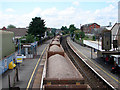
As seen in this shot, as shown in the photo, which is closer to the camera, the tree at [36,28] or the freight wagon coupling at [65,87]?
the freight wagon coupling at [65,87]

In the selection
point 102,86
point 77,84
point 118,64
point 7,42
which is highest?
point 7,42

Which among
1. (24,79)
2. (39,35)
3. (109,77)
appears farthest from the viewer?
(39,35)

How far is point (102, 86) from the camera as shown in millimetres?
12914

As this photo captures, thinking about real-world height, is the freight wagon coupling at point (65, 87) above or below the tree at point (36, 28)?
below

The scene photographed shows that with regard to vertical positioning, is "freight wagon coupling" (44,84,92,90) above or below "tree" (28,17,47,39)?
below

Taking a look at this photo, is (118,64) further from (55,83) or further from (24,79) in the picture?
(55,83)

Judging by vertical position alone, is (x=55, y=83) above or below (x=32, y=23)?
below

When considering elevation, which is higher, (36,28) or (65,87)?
(36,28)

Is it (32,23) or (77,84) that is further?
(32,23)

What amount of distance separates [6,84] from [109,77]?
1084cm

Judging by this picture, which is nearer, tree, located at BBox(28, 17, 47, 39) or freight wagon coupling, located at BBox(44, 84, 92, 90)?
freight wagon coupling, located at BBox(44, 84, 92, 90)

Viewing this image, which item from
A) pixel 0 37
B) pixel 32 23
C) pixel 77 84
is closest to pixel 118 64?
pixel 77 84

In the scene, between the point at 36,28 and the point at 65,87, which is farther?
the point at 36,28

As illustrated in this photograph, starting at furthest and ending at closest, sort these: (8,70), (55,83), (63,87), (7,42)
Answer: (7,42), (8,70), (55,83), (63,87)
